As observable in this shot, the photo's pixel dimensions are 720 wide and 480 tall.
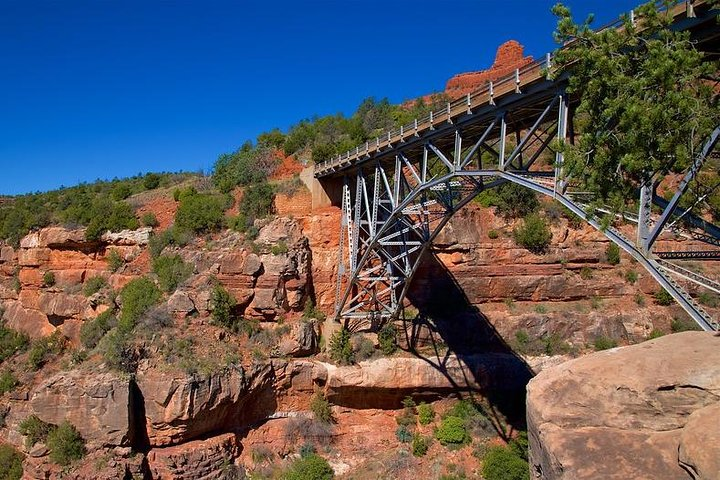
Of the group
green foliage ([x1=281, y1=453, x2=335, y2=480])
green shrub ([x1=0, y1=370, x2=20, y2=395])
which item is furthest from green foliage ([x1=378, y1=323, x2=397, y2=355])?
green shrub ([x1=0, y1=370, x2=20, y2=395])

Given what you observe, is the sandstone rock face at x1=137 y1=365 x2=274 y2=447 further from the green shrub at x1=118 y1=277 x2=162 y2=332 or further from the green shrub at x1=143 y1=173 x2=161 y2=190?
the green shrub at x1=143 y1=173 x2=161 y2=190

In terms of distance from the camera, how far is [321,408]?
22438mm

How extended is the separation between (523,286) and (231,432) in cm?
1571

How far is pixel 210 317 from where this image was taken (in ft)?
74.7

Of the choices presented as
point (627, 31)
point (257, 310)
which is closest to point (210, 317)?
point (257, 310)

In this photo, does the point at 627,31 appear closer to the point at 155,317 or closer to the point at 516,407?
the point at 516,407

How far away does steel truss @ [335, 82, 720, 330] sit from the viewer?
9289mm

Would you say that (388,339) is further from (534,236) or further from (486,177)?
(534,236)

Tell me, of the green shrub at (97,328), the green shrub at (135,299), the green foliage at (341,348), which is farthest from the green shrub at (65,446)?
the green foliage at (341,348)

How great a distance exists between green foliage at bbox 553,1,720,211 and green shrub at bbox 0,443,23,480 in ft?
73.7

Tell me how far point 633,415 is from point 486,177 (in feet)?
42.8

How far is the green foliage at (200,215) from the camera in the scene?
89.8 ft

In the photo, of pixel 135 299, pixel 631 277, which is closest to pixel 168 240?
pixel 135 299

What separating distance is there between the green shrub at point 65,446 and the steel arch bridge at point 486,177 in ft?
37.9
